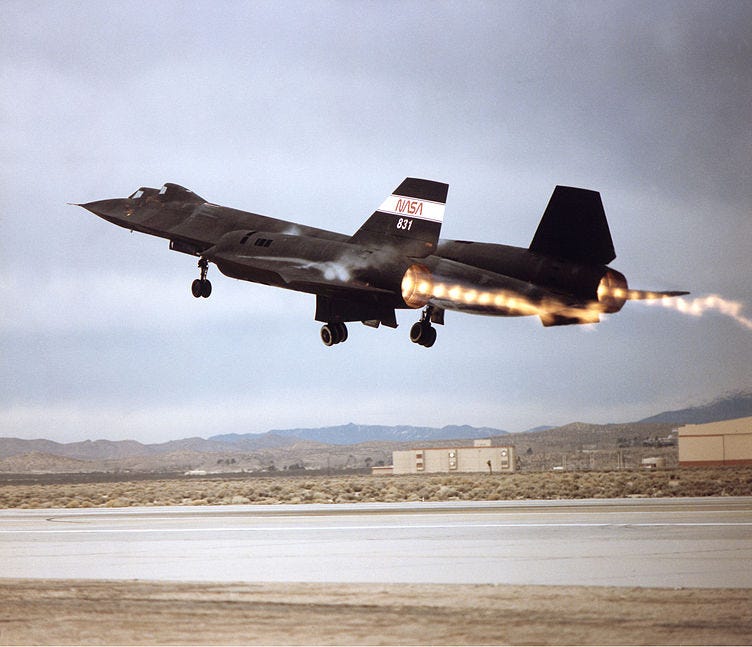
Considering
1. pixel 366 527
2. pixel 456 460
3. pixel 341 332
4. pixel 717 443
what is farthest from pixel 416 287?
pixel 456 460

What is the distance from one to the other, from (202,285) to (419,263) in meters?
9.47

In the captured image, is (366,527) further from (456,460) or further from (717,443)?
(456,460)

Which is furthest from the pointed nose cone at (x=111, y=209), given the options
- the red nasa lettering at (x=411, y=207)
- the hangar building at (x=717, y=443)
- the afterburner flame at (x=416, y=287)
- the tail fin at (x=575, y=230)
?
the hangar building at (x=717, y=443)

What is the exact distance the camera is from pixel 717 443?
118000mm

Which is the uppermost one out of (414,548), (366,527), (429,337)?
(429,337)

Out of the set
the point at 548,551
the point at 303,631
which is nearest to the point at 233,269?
the point at 548,551

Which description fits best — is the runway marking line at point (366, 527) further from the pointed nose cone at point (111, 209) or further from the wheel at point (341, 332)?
the pointed nose cone at point (111, 209)

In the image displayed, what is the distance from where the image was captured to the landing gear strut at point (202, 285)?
38.9m

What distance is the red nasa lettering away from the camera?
34.9m

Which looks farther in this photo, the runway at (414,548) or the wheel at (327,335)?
the wheel at (327,335)

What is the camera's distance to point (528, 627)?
52.4ft

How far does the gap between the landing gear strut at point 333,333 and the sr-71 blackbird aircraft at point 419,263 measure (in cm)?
3

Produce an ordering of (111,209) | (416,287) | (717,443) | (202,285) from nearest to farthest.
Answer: (416,287) → (202,285) → (111,209) → (717,443)

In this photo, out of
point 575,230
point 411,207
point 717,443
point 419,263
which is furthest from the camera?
point 717,443
